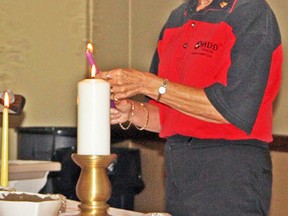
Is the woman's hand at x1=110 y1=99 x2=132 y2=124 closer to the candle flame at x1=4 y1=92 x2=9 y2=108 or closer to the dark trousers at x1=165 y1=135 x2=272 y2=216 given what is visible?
the dark trousers at x1=165 y1=135 x2=272 y2=216

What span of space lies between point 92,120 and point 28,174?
104 inches

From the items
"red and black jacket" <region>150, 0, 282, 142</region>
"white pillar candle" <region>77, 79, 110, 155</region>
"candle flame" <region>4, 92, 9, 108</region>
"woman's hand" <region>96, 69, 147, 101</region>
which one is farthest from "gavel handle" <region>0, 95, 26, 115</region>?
"white pillar candle" <region>77, 79, 110, 155</region>

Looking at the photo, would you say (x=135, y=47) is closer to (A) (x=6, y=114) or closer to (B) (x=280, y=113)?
(B) (x=280, y=113)

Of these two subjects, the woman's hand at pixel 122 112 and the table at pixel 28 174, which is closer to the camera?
the woman's hand at pixel 122 112

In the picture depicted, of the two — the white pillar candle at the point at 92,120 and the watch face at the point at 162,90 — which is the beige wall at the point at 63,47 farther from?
the white pillar candle at the point at 92,120

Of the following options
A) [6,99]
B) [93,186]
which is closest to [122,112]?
[6,99]

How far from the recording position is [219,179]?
5.58 ft

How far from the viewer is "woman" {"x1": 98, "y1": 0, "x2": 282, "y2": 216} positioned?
169 cm

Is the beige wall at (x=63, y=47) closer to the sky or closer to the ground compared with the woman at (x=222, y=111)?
closer to the sky

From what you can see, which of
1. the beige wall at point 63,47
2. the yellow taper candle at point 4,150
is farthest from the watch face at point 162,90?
the beige wall at point 63,47

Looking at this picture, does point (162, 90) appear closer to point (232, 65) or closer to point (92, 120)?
point (232, 65)

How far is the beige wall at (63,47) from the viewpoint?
15.9 ft

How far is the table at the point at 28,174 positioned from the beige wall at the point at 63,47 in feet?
4.01

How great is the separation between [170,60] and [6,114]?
0.64 metres
